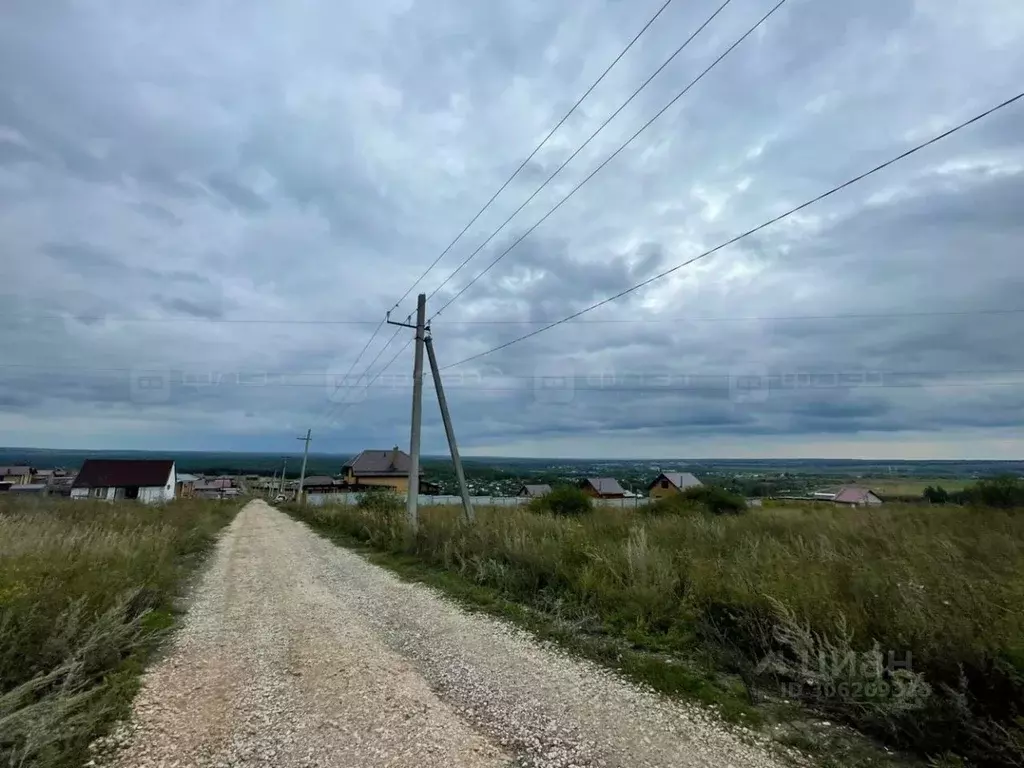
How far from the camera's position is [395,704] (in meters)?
4.22

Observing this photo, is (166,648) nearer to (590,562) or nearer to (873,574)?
(590,562)

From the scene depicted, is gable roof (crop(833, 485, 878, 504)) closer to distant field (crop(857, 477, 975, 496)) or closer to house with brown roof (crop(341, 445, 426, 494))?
distant field (crop(857, 477, 975, 496))

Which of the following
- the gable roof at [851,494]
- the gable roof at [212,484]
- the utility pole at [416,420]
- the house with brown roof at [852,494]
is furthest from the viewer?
the gable roof at [212,484]

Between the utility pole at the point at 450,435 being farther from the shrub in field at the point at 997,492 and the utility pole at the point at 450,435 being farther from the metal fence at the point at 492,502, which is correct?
the shrub in field at the point at 997,492

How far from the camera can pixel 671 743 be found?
11.8 feet

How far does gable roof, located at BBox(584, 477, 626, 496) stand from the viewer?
44219mm

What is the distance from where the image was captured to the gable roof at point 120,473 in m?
59.4

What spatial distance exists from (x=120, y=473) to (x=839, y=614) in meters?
75.3

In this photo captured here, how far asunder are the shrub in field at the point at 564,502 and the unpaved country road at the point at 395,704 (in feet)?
56.9

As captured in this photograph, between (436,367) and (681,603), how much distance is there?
10.4 m

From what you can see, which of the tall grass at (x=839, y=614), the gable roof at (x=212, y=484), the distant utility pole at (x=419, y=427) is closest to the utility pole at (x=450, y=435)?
the distant utility pole at (x=419, y=427)

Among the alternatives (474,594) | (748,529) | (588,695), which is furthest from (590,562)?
(748,529)

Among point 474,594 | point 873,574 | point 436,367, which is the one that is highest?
point 436,367

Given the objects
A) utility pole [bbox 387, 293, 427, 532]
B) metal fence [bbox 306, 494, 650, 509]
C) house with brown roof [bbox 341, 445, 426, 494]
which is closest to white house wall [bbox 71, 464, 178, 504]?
house with brown roof [bbox 341, 445, 426, 494]
